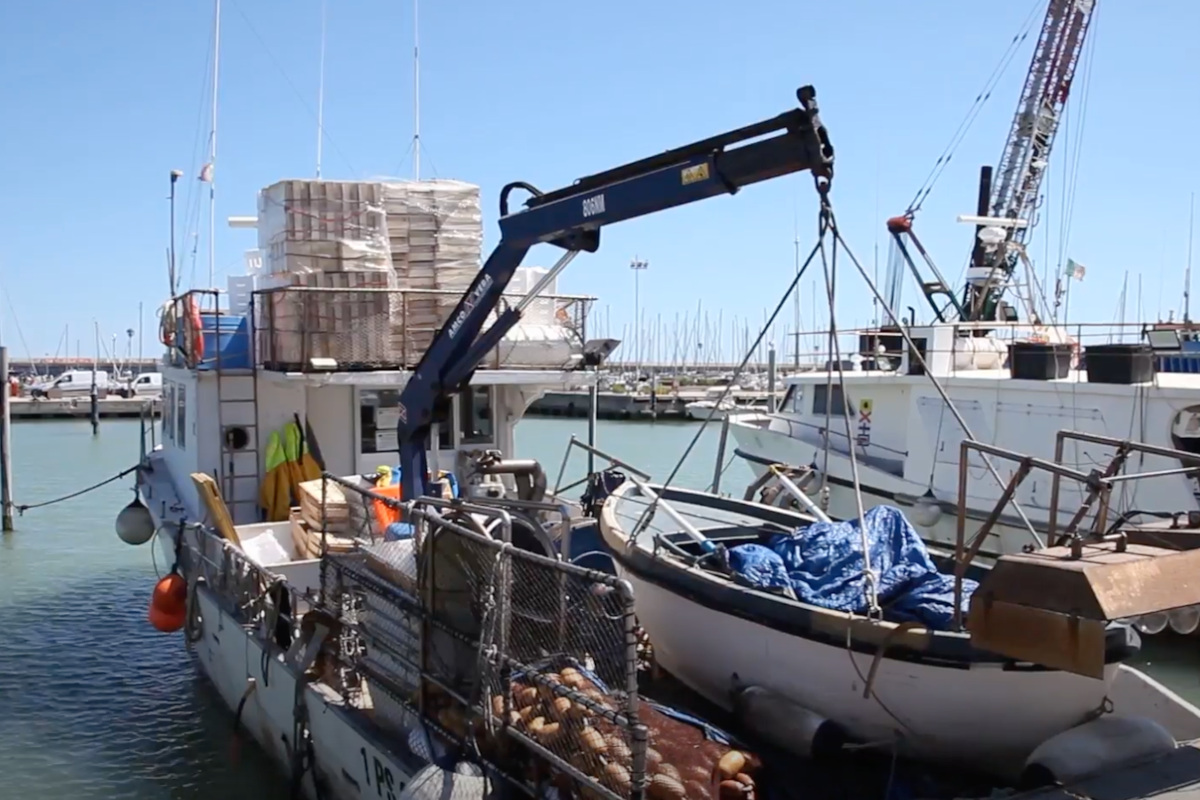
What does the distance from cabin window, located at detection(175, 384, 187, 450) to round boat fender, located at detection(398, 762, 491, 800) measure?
29.1 feet

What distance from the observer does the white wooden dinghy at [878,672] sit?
5422 mm

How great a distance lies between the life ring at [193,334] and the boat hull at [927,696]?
7653 mm

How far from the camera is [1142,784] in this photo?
4.89 meters

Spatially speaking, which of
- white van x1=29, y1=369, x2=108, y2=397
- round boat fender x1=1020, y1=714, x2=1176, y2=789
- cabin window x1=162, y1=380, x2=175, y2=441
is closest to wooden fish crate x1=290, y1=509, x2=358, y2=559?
cabin window x1=162, y1=380, x2=175, y2=441

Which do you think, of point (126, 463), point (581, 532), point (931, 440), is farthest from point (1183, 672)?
Answer: point (126, 463)

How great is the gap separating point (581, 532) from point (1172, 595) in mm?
5860

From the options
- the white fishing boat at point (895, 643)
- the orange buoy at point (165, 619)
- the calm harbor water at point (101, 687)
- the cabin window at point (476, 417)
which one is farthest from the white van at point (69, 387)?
the white fishing boat at point (895, 643)

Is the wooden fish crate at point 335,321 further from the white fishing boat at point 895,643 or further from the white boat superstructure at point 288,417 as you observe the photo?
the white fishing boat at point 895,643

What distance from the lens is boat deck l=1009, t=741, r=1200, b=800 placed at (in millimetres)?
4781

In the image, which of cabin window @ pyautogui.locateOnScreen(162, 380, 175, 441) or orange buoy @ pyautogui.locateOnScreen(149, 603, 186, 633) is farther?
cabin window @ pyautogui.locateOnScreen(162, 380, 175, 441)

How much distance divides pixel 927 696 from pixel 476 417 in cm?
787

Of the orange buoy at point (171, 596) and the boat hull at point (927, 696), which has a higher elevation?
the boat hull at point (927, 696)

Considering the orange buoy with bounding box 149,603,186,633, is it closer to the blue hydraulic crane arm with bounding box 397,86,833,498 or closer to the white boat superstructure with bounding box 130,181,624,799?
the white boat superstructure with bounding box 130,181,624,799

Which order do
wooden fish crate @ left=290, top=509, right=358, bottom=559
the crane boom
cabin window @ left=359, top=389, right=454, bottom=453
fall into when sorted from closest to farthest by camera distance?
wooden fish crate @ left=290, top=509, right=358, bottom=559 → cabin window @ left=359, top=389, right=454, bottom=453 → the crane boom
